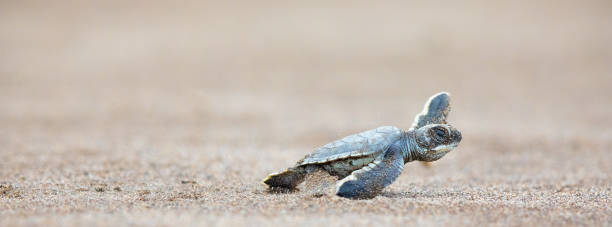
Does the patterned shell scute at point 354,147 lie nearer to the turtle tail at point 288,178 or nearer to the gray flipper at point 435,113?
the turtle tail at point 288,178

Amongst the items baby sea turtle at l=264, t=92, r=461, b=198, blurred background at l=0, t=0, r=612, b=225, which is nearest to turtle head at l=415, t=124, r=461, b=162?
baby sea turtle at l=264, t=92, r=461, b=198

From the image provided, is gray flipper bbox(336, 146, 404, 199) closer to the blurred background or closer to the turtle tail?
the turtle tail

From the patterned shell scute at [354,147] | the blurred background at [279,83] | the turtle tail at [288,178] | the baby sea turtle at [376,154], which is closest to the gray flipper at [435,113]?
the baby sea turtle at [376,154]

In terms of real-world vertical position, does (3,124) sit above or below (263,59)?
below

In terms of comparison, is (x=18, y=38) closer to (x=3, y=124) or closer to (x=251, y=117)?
(x=3, y=124)

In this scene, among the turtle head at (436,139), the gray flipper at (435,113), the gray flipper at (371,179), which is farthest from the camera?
the gray flipper at (435,113)

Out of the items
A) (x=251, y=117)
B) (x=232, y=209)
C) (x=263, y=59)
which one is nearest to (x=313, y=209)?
(x=232, y=209)
